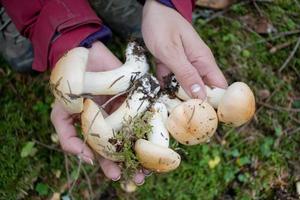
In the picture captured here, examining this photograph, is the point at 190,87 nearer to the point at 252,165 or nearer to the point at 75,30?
the point at 75,30

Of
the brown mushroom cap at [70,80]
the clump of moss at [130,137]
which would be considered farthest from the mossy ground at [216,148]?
the brown mushroom cap at [70,80]

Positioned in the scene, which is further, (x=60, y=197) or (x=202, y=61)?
(x=60, y=197)

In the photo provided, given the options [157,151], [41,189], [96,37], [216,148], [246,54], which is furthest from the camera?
[246,54]

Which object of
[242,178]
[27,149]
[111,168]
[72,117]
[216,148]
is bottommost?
[242,178]

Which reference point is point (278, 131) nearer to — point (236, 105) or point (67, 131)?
point (236, 105)

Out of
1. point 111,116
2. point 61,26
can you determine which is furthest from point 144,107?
point 61,26

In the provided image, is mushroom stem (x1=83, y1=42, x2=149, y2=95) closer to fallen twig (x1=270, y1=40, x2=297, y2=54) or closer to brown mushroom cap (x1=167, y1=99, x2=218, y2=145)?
brown mushroom cap (x1=167, y1=99, x2=218, y2=145)

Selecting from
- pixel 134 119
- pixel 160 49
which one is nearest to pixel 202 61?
pixel 160 49
